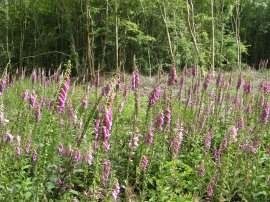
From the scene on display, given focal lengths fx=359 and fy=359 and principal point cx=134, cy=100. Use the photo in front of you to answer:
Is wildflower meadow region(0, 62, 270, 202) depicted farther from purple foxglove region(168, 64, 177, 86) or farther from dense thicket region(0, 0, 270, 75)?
dense thicket region(0, 0, 270, 75)

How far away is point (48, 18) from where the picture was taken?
19.8m

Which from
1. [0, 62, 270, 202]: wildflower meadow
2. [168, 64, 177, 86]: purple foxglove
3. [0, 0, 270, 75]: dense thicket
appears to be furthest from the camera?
[0, 0, 270, 75]: dense thicket

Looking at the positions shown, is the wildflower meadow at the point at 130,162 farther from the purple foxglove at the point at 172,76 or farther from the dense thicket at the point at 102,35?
the dense thicket at the point at 102,35

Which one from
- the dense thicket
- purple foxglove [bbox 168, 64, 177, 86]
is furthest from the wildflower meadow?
the dense thicket

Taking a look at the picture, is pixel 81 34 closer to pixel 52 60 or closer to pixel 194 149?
pixel 52 60

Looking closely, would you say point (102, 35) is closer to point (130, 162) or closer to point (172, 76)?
point (172, 76)

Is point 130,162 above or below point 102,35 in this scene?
below

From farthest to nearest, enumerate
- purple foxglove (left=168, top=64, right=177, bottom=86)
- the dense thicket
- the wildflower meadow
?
the dense thicket → purple foxglove (left=168, top=64, right=177, bottom=86) → the wildflower meadow

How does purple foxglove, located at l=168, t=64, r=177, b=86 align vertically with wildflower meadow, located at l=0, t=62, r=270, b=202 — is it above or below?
above

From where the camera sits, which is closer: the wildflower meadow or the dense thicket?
the wildflower meadow

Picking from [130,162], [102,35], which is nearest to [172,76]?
[130,162]

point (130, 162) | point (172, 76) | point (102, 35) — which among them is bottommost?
point (130, 162)

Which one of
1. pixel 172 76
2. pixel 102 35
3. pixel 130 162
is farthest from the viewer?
→ pixel 102 35

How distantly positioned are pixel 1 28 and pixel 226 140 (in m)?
18.5
